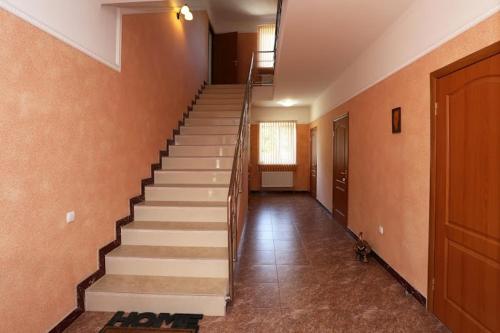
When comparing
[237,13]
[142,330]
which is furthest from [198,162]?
[237,13]

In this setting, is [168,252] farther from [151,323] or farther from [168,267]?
[151,323]

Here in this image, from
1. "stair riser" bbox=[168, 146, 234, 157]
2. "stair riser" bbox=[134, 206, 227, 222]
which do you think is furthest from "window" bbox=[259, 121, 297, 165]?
"stair riser" bbox=[134, 206, 227, 222]

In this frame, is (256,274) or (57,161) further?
(256,274)

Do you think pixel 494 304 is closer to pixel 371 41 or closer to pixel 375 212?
pixel 375 212

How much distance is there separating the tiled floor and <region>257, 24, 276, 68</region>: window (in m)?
6.29

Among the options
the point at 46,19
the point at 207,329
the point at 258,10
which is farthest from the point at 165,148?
the point at 258,10

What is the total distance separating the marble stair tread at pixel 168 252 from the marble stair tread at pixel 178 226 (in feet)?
0.66

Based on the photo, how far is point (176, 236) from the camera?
10.6ft

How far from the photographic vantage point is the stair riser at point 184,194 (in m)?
3.89

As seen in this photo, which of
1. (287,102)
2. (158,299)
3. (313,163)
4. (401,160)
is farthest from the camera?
(313,163)

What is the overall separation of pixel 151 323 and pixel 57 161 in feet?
4.85

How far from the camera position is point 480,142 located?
207 centimetres

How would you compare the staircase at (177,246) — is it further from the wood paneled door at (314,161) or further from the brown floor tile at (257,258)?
the wood paneled door at (314,161)

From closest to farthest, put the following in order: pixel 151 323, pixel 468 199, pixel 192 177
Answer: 1. pixel 468 199
2. pixel 151 323
3. pixel 192 177
